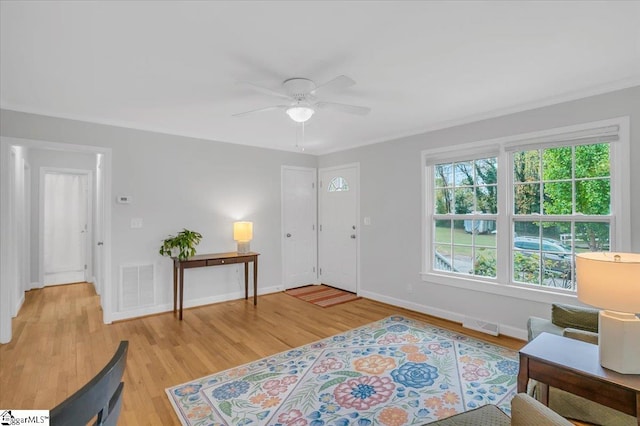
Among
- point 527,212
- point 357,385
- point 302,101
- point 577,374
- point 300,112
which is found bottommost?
point 357,385

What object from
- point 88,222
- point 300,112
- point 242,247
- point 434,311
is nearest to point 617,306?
point 300,112

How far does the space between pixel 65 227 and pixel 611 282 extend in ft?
24.7

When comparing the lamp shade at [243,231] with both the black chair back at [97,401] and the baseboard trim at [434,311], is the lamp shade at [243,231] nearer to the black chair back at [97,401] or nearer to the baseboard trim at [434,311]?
the baseboard trim at [434,311]

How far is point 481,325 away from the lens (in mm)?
3541

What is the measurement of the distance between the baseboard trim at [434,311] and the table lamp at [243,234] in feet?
6.29

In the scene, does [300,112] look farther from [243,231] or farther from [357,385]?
[243,231]

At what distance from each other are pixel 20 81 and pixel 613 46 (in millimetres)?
4511

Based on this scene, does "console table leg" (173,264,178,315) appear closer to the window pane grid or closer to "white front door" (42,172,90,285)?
"white front door" (42,172,90,285)

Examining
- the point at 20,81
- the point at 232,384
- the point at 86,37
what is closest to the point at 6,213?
the point at 20,81

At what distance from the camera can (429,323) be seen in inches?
149

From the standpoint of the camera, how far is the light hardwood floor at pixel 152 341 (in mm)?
2377

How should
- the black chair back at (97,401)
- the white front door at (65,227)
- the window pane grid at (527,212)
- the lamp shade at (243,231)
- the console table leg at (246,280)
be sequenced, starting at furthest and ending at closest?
the white front door at (65,227)
the console table leg at (246,280)
the lamp shade at (243,231)
the window pane grid at (527,212)
the black chair back at (97,401)

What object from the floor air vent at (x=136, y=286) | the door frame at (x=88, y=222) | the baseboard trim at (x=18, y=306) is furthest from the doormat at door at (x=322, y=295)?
the door frame at (x=88, y=222)

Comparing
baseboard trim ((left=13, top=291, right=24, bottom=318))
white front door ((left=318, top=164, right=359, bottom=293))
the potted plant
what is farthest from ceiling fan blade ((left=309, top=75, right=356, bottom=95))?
baseboard trim ((left=13, top=291, right=24, bottom=318))
